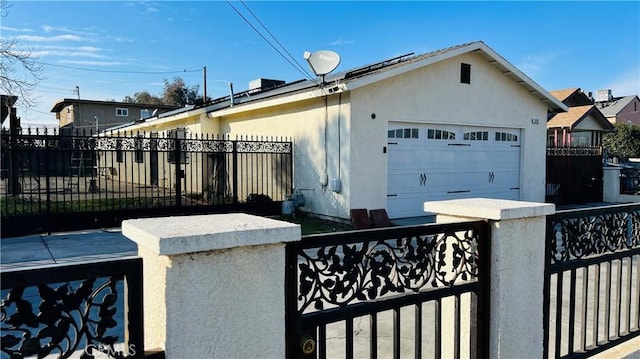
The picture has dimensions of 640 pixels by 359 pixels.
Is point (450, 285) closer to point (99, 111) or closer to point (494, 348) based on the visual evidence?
point (494, 348)

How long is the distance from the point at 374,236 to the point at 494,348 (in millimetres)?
1069

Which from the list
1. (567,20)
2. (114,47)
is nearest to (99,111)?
(114,47)

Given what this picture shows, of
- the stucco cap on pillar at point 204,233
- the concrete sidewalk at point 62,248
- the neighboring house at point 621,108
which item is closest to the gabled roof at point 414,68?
the concrete sidewalk at point 62,248

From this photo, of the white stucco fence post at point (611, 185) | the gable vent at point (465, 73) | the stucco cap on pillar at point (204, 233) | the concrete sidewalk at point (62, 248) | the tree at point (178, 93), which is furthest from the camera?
the tree at point (178, 93)

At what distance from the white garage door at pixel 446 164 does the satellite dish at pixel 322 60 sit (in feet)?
6.69

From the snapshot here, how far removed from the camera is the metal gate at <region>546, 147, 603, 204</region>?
14477mm

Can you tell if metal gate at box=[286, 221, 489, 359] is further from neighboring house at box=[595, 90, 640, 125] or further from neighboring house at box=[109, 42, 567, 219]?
neighboring house at box=[595, 90, 640, 125]

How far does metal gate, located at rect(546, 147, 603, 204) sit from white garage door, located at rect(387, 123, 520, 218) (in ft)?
7.42

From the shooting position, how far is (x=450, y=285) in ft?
7.52

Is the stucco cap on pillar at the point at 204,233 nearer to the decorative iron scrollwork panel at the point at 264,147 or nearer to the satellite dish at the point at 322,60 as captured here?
the satellite dish at the point at 322,60

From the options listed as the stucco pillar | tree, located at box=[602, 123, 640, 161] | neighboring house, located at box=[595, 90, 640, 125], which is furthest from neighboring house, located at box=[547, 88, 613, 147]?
the stucco pillar

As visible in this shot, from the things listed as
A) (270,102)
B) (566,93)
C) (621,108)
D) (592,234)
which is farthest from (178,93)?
(592,234)

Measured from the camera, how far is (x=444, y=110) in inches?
448

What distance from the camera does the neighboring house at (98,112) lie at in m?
32.6
